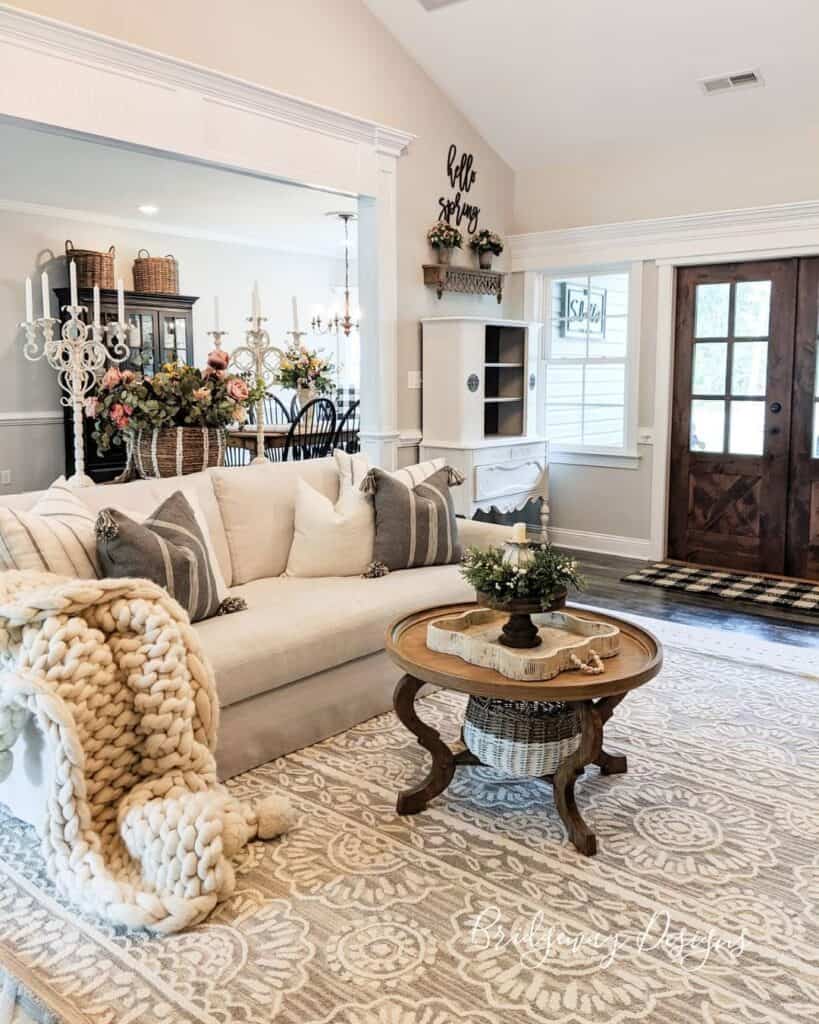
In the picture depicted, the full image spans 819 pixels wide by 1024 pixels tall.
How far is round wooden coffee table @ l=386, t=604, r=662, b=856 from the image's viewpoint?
7.68ft

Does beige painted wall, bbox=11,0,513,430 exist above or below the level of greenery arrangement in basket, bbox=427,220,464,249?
above

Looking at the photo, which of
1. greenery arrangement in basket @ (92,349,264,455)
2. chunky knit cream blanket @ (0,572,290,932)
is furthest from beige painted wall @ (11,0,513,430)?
chunky knit cream blanket @ (0,572,290,932)

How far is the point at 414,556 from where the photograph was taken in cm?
375

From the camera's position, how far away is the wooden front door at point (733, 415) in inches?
218

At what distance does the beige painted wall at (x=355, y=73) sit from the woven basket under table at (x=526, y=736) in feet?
10.9

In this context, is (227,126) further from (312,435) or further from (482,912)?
(482,912)

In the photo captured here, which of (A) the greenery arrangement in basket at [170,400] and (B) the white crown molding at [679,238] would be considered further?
(B) the white crown molding at [679,238]

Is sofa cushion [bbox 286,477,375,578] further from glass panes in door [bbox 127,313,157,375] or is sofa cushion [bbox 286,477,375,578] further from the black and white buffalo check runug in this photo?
glass panes in door [bbox 127,313,157,375]

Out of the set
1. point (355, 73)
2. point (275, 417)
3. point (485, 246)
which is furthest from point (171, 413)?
point (275, 417)

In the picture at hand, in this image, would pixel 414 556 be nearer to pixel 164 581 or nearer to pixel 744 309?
pixel 164 581

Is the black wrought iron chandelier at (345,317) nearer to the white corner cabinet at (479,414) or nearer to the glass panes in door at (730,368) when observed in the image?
the white corner cabinet at (479,414)

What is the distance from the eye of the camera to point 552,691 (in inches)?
90.9

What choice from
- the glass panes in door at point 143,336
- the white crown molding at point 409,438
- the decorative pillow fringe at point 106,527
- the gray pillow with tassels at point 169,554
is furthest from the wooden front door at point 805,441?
the glass panes in door at point 143,336

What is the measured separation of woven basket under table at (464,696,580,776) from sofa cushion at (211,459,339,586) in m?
1.29
